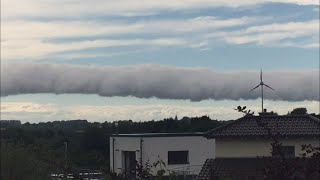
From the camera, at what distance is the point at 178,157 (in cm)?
4881

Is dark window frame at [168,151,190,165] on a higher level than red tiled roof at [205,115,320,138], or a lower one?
lower

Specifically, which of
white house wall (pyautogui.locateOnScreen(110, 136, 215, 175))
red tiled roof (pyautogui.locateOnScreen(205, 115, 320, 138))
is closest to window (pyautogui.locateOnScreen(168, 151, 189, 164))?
white house wall (pyautogui.locateOnScreen(110, 136, 215, 175))

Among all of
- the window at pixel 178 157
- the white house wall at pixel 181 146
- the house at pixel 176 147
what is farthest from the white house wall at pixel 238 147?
the window at pixel 178 157

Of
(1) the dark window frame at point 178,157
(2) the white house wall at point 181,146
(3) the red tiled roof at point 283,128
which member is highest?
(3) the red tiled roof at point 283,128

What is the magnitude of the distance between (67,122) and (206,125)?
35.4 m

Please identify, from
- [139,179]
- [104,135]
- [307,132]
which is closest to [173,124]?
[104,135]

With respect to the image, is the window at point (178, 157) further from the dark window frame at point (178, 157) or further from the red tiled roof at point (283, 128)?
the red tiled roof at point (283, 128)

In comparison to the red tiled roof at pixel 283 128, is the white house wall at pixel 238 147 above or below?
below

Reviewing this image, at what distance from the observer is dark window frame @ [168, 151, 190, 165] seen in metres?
48.4

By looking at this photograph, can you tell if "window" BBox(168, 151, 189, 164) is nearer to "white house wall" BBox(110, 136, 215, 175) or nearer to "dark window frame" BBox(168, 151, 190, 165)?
"dark window frame" BBox(168, 151, 190, 165)

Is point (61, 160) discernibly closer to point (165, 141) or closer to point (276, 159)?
point (276, 159)

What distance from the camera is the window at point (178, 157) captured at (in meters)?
48.4

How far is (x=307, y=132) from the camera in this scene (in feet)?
102

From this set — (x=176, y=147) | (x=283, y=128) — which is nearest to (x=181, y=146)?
(x=176, y=147)
